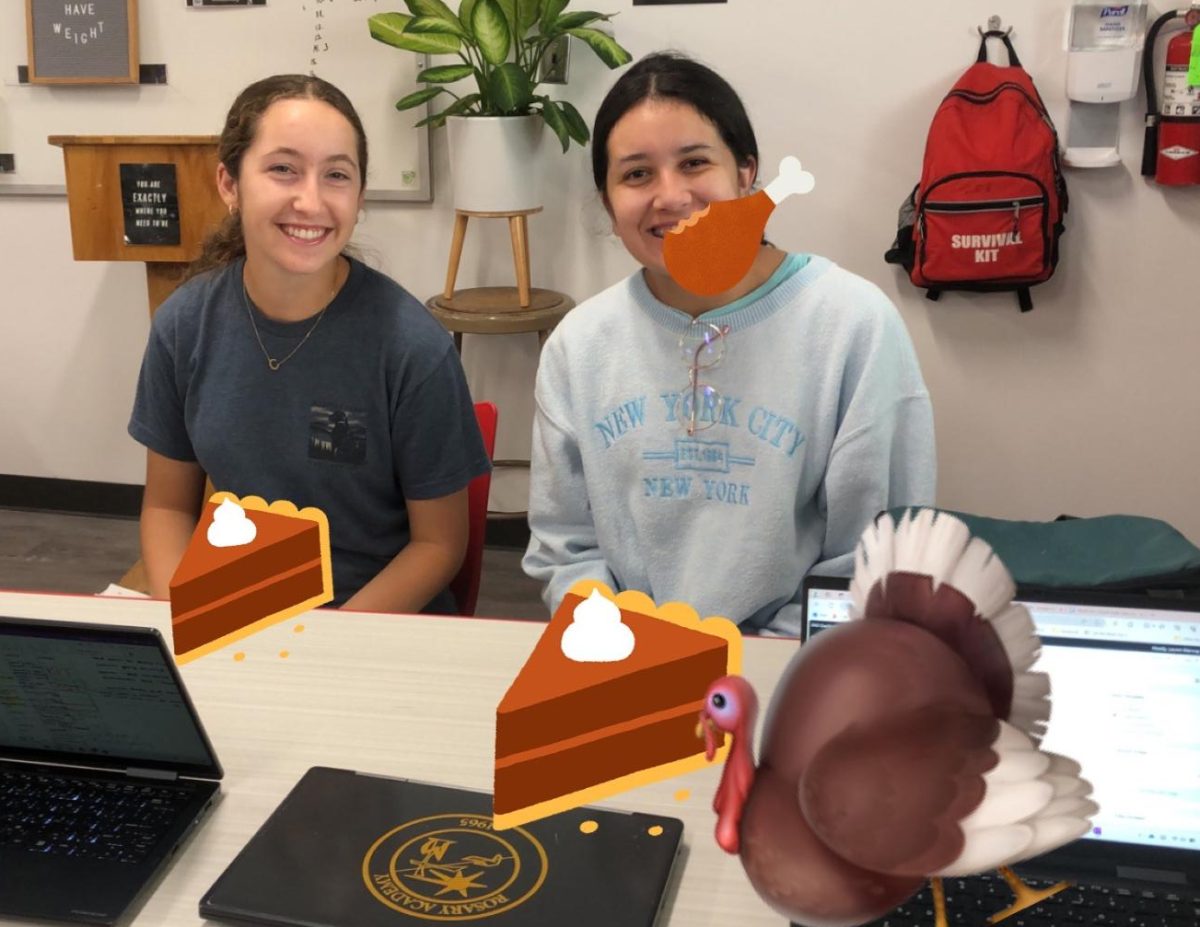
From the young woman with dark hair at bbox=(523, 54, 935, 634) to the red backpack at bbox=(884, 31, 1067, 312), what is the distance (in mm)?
1708

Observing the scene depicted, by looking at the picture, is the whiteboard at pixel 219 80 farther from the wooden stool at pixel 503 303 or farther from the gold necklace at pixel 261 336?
the gold necklace at pixel 261 336

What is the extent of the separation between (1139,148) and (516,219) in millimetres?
1666

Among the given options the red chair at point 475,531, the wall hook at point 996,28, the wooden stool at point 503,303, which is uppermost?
the wall hook at point 996,28

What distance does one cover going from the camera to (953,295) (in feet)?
10.7

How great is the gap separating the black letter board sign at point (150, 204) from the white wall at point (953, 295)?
587 mm

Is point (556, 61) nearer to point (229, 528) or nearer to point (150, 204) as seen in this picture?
point (150, 204)

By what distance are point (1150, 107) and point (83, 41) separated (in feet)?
10.1

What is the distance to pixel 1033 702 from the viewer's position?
0.31 meters

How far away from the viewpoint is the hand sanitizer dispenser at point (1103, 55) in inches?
116

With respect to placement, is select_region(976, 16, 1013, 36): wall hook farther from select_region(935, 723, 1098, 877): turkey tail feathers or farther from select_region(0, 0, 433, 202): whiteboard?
select_region(935, 723, 1098, 877): turkey tail feathers

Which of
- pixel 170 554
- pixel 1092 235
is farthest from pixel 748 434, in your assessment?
pixel 1092 235

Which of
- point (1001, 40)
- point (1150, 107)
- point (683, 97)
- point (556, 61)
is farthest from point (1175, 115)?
point (683, 97)

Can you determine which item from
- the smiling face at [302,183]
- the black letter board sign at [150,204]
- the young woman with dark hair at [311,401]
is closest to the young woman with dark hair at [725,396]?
the young woman with dark hair at [311,401]

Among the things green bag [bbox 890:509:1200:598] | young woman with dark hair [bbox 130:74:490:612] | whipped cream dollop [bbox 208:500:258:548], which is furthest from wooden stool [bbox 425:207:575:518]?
whipped cream dollop [bbox 208:500:258:548]
